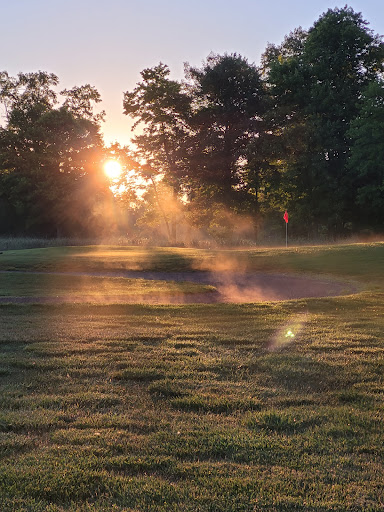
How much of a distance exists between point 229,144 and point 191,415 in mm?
39250

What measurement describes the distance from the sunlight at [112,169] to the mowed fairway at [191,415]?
134ft

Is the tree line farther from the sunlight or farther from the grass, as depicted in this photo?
the grass

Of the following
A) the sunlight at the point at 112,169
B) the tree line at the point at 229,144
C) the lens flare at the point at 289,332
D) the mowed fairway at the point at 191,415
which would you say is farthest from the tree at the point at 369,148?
the mowed fairway at the point at 191,415

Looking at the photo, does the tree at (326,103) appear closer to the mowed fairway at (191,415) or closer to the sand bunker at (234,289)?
the sand bunker at (234,289)

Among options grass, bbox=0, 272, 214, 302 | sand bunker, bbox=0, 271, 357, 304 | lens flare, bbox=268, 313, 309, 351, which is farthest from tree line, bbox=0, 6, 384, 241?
lens flare, bbox=268, 313, 309, 351

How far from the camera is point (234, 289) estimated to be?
14.3 metres

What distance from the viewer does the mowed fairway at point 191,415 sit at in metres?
2.59

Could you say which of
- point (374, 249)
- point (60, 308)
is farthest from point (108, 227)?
point (60, 308)

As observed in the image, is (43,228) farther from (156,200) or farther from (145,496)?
(145,496)

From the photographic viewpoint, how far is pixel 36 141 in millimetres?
47844

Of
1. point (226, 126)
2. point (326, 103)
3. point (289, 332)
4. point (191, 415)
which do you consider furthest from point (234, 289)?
point (226, 126)

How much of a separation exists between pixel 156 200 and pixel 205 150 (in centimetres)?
1225

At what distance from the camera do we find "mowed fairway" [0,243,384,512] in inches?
102

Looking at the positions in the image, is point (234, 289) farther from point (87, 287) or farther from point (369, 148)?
point (369, 148)
